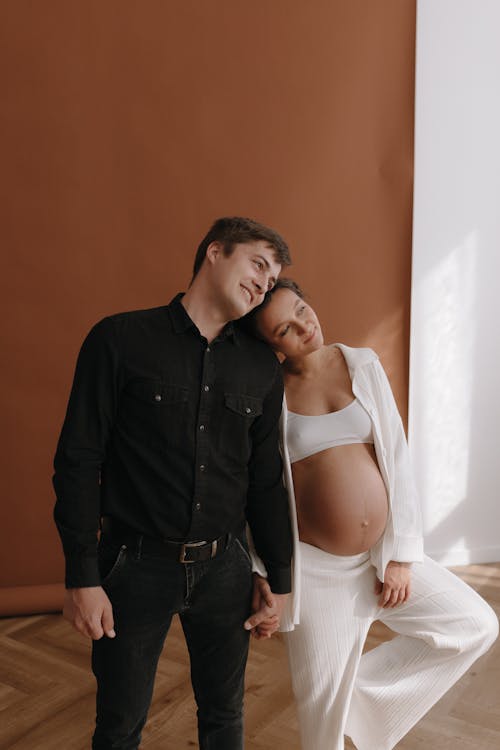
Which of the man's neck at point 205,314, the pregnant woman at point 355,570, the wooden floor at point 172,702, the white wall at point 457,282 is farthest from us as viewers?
the white wall at point 457,282

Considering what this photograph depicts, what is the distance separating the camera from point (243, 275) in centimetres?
153

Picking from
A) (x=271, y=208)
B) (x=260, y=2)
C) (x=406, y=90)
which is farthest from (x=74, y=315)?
(x=406, y=90)

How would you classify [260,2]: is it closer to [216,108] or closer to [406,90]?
[216,108]

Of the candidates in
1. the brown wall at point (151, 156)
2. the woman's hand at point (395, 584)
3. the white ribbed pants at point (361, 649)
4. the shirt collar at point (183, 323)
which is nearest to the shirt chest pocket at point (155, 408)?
the shirt collar at point (183, 323)

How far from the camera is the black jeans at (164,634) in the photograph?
4.95 feet

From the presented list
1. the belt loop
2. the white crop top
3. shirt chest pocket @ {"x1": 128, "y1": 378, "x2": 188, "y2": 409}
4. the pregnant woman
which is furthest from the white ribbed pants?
shirt chest pocket @ {"x1": 128, "y1": 378, "x2": 188, "y2": 409}

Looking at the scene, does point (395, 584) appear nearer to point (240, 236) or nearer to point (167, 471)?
point (167, 471)

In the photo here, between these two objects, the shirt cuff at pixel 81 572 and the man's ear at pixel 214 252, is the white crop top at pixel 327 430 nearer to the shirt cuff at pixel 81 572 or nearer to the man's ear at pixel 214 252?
the man's ear at pixel 214 252

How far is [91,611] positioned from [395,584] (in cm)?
74

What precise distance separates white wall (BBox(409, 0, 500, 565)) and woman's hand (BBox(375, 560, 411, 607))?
1.70 m

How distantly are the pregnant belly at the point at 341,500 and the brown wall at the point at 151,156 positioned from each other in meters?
1.50

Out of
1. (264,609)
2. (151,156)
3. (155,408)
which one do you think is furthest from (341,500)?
(151,156)

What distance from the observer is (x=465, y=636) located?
5.89 ft

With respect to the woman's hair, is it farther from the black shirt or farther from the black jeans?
the black jeans
